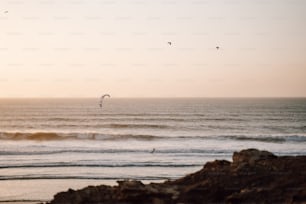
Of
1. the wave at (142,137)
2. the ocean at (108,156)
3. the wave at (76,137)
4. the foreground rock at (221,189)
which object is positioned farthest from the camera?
the wave at (76,137)

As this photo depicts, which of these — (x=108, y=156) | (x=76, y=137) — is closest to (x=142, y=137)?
(x=76, y=137)

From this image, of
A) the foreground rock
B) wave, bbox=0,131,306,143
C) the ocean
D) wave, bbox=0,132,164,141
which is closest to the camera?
the foreground rock

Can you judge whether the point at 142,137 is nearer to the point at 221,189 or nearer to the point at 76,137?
the point at 76,137

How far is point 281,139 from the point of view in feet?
149

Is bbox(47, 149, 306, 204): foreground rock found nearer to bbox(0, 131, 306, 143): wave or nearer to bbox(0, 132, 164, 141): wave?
bbox(0, 131, 306, 143): wave

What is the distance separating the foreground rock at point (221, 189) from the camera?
12.0m

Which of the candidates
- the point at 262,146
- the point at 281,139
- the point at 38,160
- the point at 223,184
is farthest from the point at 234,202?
the point at 281,139

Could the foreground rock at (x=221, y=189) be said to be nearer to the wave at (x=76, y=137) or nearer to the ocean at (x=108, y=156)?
the ocean at (x=108, y=156)

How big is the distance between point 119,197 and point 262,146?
30.1m

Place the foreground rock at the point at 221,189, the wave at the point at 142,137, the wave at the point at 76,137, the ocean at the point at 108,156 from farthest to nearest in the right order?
1. the wave at the point at 76,137
2. the wave at the point at 142,137
3. the ocean at the point at 108,156
4. the foreground rock at the point at 221,189

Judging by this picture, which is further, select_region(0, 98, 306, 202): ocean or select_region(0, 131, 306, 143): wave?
select_region(0, 131, 306, 143): wave

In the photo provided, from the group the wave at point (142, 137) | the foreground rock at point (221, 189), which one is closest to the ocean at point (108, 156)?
the wave at point (142, 137)

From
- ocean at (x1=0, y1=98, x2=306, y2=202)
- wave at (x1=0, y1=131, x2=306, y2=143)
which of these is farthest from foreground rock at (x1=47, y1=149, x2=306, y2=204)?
wave at (x1=0, y1=131, x2=306, y2=143)

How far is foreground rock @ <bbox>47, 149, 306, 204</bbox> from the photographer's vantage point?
1197 centimetres
